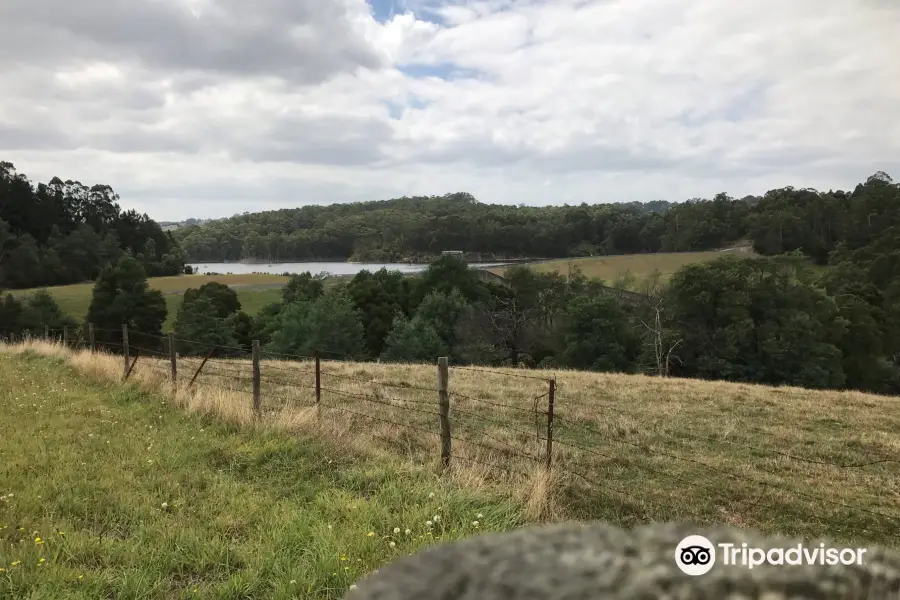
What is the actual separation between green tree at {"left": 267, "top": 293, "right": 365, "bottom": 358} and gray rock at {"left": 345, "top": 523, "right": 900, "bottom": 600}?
48.4 meters

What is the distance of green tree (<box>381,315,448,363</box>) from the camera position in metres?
48.8

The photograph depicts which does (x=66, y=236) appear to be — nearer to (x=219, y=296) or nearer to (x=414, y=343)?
(x=219, y=296)

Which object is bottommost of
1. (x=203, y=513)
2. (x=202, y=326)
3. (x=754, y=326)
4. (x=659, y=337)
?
(x=202, y=326)

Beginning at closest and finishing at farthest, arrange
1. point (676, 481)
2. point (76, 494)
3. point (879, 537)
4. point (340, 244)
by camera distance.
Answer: point (76, 494), point (879, 537), point (676, 481), point (340, 244)

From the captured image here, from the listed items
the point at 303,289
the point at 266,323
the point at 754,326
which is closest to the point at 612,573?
the point at 754,326

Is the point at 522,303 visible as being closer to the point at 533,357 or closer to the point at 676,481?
the point at 533,357

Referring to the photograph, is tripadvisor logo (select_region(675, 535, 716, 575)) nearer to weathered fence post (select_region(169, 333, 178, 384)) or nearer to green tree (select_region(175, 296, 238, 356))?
weathered fence post (select_region(169, 333, 178, 384))

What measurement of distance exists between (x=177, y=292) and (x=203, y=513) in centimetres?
7818

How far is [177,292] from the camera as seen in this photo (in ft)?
250

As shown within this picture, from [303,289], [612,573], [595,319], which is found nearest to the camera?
[612,573]

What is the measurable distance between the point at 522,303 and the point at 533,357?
896 cm

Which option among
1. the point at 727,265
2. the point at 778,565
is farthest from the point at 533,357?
the point at 778,565

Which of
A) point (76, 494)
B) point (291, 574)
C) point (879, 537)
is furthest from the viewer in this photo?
point (879, 537)

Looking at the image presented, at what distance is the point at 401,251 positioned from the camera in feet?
423
